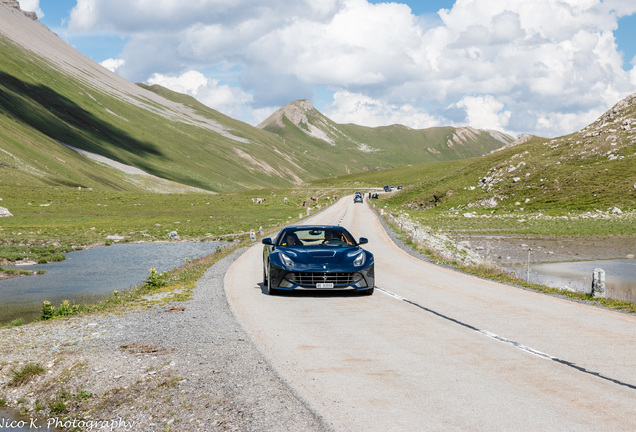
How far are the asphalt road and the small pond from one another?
8923 mm

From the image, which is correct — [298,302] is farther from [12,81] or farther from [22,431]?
[12,81]

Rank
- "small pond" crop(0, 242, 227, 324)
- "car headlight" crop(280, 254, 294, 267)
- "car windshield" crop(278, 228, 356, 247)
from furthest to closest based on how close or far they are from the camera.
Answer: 1. "small pond" crop(0, 242, 227, 324)
2. "car windshield" crop(278, 228, 356, 247)
3. "car headlight" crop(280, 254, 294, 267)

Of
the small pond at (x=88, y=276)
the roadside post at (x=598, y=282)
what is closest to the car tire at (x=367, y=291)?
the roadside post at (x=598, y=282)

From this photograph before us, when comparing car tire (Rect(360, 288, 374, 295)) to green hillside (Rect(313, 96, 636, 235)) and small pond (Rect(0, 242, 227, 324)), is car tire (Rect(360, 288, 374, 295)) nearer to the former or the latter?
small pond (Rect(0, 242, 227, 324))

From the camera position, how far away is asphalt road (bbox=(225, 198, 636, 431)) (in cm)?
576

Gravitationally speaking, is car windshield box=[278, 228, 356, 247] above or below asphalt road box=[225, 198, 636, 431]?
above

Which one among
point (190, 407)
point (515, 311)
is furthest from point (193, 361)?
point (515, 311)

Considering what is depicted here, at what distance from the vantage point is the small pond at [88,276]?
19.8 m

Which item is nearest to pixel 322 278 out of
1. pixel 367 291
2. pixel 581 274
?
pixel 367 291

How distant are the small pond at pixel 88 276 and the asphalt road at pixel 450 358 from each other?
29.3ft

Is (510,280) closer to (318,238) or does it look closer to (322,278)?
(318,238)

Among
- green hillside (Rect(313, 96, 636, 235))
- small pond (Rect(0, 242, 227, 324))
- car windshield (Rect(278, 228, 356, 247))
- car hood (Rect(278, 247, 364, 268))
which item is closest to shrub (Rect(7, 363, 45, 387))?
car hood (Rect(278, 247, 364, 268))

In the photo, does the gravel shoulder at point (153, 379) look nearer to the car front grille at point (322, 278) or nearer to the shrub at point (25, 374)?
the shrub at point (25, 374)

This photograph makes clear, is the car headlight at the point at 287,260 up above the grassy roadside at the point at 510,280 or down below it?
above
